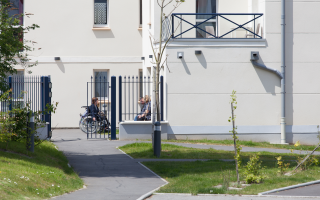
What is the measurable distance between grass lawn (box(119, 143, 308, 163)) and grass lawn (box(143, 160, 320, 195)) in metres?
1.02

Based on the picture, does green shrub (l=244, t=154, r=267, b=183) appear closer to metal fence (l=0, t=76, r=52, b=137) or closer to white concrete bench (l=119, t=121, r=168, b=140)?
white concrete bench (l=119, t=121, r=168, b=140)

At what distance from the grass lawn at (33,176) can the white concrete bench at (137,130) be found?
5079mm

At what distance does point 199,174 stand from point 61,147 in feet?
19.9

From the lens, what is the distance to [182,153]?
477 inches

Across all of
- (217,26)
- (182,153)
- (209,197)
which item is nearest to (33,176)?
(209,197)

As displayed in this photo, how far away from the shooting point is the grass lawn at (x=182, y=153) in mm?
11719

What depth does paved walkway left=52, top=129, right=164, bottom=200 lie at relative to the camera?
7.39m

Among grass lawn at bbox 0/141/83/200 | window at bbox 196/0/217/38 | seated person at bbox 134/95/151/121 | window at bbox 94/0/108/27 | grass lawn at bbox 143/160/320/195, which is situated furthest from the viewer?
window at bbox 94/0/108/27

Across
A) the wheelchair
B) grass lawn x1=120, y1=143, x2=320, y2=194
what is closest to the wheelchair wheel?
the wheelchair

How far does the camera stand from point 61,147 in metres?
13.7

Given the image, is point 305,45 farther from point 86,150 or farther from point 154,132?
point 86,150

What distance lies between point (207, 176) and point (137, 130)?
22.4ft

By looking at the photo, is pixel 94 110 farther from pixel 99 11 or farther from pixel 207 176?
pixel 207 176

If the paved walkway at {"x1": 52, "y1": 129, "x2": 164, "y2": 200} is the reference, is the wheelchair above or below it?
above
